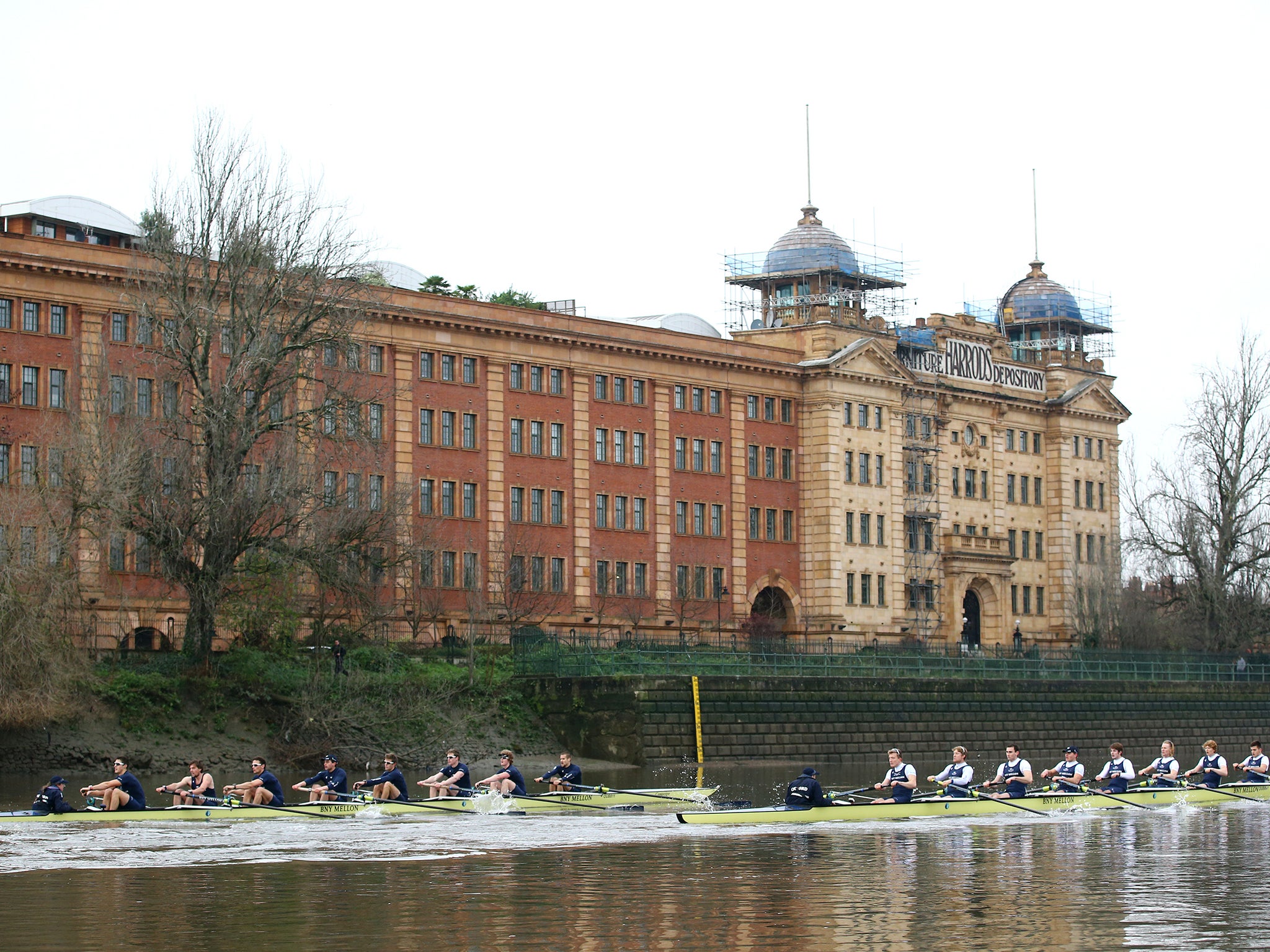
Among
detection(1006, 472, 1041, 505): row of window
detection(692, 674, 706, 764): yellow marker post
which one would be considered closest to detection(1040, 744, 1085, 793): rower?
Result: detection(692, 674, 706, 764): yellow marker post

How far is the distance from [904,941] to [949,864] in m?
9.69

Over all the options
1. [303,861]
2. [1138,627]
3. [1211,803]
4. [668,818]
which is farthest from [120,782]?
[1138,627]

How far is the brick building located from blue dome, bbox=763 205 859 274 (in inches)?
5.9

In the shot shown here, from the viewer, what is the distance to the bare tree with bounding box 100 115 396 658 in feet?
197

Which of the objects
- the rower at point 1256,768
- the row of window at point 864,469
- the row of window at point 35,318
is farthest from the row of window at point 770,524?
the rower at point 1256,768

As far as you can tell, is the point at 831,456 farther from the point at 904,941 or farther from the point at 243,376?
the point at 904,941

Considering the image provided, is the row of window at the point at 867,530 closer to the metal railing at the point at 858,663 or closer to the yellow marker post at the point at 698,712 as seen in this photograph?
the metal railing at the point at 858,663

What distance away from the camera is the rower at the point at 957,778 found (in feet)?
147

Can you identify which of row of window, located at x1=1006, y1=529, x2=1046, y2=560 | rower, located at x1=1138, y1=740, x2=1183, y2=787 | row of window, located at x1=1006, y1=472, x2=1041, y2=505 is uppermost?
row of window, located at x1=1006, y1=472, x2=1041, y2=505

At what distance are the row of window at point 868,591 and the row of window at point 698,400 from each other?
443 inches

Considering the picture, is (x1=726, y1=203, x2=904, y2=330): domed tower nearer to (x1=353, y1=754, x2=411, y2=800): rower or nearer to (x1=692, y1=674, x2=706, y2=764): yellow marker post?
(x1=692, y1=674, x2=706, y2=764): yellow marker post

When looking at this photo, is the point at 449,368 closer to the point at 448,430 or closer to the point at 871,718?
the point at 448,430

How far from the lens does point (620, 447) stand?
92438mm

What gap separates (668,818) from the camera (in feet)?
142
